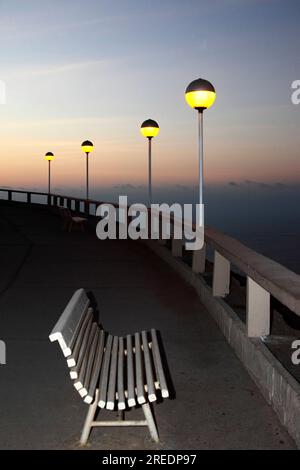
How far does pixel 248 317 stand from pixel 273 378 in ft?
3.09

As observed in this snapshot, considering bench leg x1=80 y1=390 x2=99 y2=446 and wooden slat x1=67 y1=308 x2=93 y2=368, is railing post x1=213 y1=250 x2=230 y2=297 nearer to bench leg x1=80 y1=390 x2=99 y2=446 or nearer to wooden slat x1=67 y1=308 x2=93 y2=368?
wooden slat x1=67 y1=308 x2=93 y2=368

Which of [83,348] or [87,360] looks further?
[87,360]

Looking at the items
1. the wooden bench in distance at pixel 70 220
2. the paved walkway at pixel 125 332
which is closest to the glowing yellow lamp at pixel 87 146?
the wooden bench in distance at pixel 70 220

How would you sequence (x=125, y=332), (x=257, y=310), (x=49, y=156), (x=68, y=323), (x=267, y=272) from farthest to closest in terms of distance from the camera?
(x=49, y=156), (x=125, y=332), (x=257, y=310), (x=267, y=272), (x=68, y=323)

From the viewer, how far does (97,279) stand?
1075 cm

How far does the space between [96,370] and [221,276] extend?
3547 mm

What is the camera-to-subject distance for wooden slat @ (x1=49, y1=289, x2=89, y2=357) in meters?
3.62

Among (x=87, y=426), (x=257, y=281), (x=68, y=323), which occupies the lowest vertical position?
(x=87, y=426)

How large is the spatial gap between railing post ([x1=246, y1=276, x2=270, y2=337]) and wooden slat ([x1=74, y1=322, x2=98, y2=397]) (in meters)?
1.44

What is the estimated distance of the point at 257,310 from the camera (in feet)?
17.9

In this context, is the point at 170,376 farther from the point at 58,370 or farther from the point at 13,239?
the point at 13,239

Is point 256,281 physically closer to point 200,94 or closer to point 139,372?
point 139,372

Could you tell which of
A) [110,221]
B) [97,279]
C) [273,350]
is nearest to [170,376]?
[273,350]

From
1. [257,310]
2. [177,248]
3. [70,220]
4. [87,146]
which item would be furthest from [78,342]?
[87,146]
